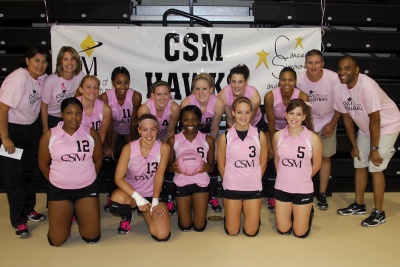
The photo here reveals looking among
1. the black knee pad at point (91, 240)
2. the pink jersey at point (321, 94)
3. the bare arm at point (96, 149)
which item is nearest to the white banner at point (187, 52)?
the pink jersey at point (321, 94)

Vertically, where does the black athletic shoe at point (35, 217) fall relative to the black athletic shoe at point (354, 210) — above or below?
above

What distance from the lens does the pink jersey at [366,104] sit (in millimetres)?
3965

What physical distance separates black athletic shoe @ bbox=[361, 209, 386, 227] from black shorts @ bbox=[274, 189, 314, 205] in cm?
71

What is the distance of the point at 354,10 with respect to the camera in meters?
5.40

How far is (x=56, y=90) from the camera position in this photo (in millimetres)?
4141

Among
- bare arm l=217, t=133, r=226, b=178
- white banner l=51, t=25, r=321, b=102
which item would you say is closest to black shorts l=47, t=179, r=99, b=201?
bare arm l=217, t=133, r=226, b=178

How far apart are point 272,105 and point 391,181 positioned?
84.2 inches

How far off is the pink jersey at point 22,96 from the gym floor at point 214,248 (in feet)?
3.41

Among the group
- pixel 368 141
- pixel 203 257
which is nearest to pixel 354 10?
pixel 368 141

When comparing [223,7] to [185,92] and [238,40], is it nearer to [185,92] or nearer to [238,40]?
[238,40]

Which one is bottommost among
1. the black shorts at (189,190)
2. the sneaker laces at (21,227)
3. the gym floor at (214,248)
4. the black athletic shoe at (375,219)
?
the gym floor at (214,248)

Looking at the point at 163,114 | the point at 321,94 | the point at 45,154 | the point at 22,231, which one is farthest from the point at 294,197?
the point at 22,231

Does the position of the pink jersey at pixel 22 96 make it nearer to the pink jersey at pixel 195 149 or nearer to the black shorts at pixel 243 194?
the pink jersey at pixel 195 149

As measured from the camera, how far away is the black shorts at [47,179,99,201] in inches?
141
